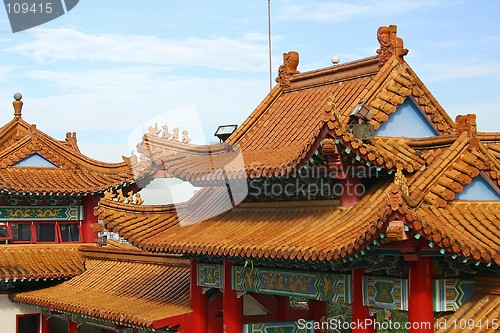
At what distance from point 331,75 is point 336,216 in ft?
13.1

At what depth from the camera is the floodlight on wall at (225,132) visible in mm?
16703

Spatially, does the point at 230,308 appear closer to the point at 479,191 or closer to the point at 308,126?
the point at 308,126

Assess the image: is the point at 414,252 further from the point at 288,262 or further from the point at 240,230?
the point at 240,230

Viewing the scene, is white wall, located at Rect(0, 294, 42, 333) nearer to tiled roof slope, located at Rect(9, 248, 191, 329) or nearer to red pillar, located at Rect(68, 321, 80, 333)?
tiled roof slope, located at Rect(9, 248, 191, 329)

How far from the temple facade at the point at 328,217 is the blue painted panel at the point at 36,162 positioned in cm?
528

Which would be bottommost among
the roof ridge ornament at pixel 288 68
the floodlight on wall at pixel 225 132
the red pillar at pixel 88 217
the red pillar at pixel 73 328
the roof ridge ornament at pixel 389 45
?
the red pillar at pixel 73 328

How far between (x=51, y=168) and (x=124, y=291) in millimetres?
6074

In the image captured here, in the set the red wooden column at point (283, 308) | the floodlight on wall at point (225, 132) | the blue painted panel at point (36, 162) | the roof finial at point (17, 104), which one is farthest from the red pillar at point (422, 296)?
the roof finial at point (17, 104)

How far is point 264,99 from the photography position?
16938 mm

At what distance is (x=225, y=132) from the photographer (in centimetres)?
1677

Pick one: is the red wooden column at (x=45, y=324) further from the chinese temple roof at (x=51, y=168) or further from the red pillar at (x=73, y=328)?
the chinese temple roof at (x=51, y=168)

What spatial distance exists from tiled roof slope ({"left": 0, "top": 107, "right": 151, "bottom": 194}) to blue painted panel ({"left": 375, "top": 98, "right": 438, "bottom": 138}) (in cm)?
1022

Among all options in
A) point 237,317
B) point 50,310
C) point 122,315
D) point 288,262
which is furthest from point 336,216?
point 50,310

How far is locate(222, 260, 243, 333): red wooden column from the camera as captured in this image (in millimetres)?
14641
